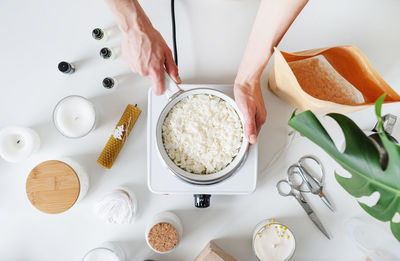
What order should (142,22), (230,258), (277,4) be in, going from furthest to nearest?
1. (230,258)
2. (142,22)
3. (277,4)

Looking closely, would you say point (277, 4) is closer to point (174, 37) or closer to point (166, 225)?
point (174, 37)

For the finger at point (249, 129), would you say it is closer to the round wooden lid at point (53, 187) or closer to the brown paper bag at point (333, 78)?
the brown paper bag at point (333, 78)

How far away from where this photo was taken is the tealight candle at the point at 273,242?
0.87 metres

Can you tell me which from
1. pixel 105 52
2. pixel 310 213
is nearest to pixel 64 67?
pixel 105 52

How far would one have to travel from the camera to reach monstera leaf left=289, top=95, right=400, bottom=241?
1.74ft

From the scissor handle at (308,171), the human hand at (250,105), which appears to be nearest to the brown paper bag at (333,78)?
the human hand at (250,105)

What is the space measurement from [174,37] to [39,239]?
0.77 metres

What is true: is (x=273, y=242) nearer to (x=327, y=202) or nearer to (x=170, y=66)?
(x=327, y=202)

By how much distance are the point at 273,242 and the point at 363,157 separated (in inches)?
17.5

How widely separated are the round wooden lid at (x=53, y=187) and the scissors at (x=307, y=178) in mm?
656

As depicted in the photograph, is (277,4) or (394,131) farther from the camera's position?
(394,131)

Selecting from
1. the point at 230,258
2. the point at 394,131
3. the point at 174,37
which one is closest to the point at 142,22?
the point at 174,37

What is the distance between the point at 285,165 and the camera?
93cm

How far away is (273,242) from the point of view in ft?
2.89
